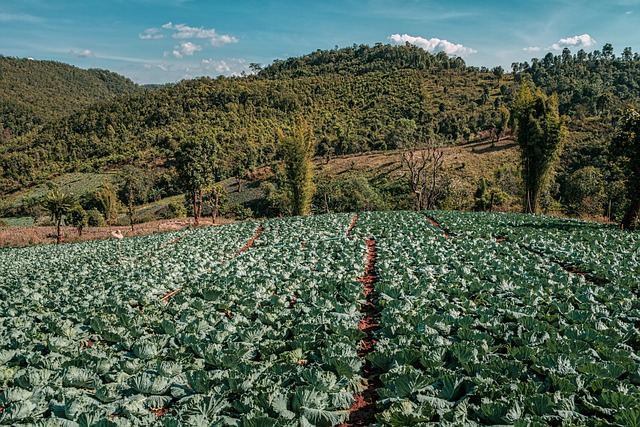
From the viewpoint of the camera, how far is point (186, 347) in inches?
237

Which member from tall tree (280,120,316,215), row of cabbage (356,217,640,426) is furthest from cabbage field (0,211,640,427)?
tall tree (280,120,316,215)

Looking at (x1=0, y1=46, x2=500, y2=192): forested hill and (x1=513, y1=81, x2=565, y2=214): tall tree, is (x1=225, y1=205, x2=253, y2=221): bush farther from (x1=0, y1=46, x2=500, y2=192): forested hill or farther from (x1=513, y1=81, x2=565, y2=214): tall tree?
(x1=513, y1=81, x2=565, y2=214): tall tree

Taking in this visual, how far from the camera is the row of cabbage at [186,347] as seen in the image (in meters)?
4.24

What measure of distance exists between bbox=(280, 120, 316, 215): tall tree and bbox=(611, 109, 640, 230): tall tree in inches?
988

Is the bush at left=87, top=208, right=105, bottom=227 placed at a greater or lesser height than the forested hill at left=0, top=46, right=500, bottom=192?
lesser

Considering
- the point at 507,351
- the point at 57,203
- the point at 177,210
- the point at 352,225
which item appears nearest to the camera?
the point at 507,351

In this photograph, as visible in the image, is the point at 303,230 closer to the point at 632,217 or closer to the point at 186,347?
the point at 186,347

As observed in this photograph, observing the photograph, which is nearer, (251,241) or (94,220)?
(251,241)

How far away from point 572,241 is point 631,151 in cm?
790

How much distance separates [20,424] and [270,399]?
2688mm

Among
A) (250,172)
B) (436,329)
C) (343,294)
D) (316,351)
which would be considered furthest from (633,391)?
(250,172)

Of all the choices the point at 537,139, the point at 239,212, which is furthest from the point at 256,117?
the point at 537,139

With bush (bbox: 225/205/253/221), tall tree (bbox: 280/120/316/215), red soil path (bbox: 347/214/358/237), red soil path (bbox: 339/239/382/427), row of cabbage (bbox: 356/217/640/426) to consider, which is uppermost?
tall tree (bbox: 280/120/316/215)

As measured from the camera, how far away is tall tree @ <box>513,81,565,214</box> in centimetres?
3075
